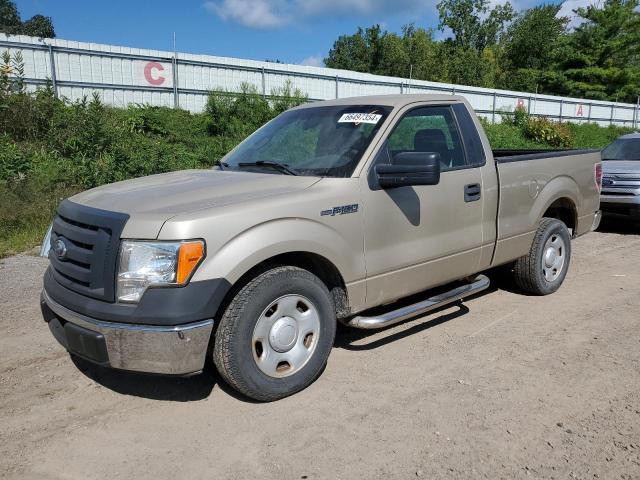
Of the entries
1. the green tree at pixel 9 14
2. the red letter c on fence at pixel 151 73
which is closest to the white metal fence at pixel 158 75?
the red letter c on fence at pixel 151 73

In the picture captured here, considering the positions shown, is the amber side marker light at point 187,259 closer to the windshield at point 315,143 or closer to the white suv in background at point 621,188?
the windshield at point 315,143

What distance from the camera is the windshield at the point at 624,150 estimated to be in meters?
9.81

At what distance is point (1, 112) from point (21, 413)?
10.5 meters

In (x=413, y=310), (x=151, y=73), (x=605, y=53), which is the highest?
(x=605, y=53)

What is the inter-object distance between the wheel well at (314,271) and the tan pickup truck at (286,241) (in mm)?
10

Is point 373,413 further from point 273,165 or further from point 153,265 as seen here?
point 273,165

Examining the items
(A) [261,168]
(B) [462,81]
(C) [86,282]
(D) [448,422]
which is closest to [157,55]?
(A) [261,168]

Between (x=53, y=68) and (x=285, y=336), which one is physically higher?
(x=53, y=68)

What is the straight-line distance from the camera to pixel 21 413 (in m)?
3.33

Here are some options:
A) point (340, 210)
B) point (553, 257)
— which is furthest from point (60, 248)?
point (553, 257)

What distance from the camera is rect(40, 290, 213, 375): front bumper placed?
9.61ft

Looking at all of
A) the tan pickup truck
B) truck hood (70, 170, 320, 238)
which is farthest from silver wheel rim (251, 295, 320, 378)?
truck hood (70, 170, 320, 238)

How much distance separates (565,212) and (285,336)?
12.9 ft

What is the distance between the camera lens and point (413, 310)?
4.06 metres
